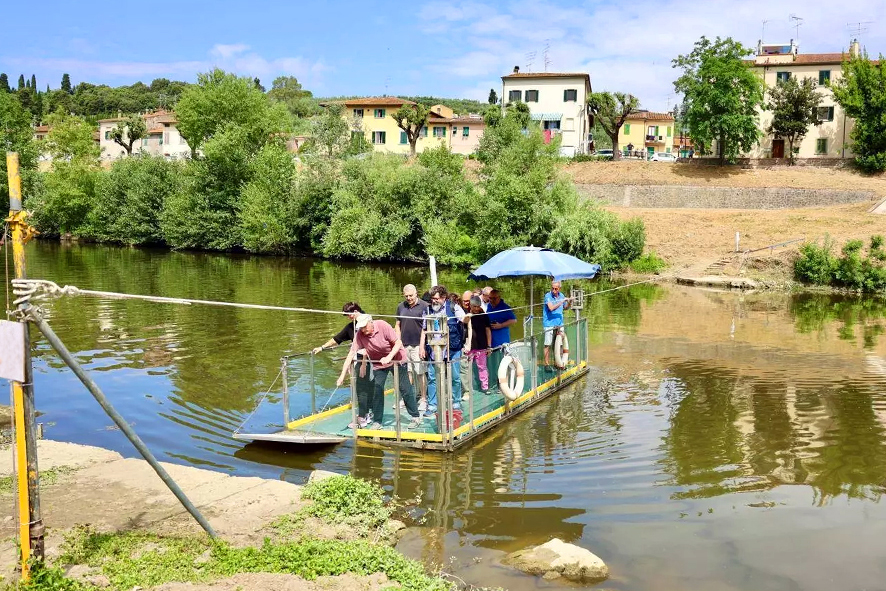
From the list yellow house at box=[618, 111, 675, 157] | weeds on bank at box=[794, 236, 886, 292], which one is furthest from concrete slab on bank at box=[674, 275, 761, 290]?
yellow house at box=[618, 111, 675, 157]

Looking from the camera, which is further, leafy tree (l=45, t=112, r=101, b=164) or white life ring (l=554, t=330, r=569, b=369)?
leafy tree (l=45, t=112, r=101, b=164)

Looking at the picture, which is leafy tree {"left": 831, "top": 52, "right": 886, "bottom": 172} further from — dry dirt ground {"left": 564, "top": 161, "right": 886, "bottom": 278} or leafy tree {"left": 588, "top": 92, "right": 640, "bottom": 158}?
leafy tree {"left": 588, "top": 92, "right": 640, "bottom": 158}

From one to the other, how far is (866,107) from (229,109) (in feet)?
157

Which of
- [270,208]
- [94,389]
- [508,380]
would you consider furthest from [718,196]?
[94,389]

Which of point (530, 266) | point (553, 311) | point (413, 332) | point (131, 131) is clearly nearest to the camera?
point (413, 332)

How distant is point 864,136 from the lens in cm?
5566

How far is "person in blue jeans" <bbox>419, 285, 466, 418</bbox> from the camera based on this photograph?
11.1 m

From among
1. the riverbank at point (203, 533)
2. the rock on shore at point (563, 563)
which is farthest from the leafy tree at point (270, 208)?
the rock on shore at point (563, 563)

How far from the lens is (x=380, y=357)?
11.4 m

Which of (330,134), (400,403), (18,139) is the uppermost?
(18,139)

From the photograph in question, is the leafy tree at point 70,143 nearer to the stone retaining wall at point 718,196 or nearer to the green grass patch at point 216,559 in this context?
the stone retaining wall at point 718,196

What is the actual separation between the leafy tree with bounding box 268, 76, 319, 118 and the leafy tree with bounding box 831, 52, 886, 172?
78942mm

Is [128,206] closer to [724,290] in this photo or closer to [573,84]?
[573,84]

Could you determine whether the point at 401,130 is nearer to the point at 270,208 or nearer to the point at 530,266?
the point at 270,208
